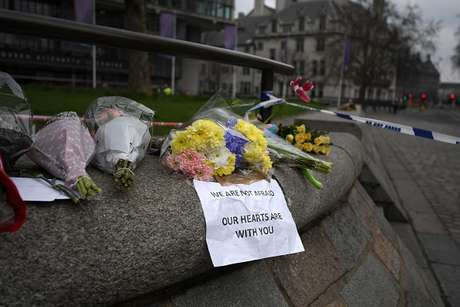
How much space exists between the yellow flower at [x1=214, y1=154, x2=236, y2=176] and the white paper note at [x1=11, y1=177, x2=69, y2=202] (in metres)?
0.77

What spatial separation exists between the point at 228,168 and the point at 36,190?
910 mm

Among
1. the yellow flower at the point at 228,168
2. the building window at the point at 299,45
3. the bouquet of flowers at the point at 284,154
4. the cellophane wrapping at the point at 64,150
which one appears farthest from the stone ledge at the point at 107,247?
the building window at the point at 299,45

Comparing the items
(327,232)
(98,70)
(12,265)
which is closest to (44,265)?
(12,265)

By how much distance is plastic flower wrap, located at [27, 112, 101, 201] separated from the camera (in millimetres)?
1534

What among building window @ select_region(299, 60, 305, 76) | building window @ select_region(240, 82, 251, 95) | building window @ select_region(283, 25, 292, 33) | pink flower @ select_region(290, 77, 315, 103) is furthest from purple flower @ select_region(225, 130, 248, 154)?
building window @ select_region(283, 25, 292, 33)

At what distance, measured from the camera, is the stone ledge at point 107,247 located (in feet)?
4.23

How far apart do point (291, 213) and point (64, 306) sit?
1226 millimetres

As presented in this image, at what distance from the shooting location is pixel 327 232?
9.14ft

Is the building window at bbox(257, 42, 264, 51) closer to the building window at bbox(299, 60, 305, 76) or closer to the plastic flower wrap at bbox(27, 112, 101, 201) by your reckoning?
the building window at bbox(299, 60, 305, 76)

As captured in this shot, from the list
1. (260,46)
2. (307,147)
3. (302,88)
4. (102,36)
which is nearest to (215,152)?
(102,36)

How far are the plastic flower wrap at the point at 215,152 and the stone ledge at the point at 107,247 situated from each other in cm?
14

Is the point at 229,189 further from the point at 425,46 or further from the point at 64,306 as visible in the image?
the point at 425,46

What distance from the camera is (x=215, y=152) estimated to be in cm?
207

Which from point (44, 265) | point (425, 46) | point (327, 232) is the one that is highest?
point (425, 46)
